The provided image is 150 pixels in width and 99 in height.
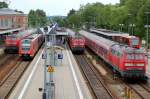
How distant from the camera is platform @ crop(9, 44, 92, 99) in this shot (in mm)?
36875

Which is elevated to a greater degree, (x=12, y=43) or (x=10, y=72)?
(x=12, y=43)

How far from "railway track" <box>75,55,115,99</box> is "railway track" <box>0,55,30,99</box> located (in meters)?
7.04

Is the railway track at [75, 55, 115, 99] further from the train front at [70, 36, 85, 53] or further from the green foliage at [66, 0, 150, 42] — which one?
the green foliage at [66, 0, 150, 42]

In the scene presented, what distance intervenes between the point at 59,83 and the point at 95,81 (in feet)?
11.7

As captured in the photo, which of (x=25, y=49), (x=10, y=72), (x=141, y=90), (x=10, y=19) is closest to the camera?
(x=141, y=90)

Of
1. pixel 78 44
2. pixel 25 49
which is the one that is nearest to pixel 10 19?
pixel 78 44

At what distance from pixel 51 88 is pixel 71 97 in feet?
10.7

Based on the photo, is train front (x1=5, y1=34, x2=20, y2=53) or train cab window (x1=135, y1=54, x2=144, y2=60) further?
train front (x1=5, y1=34, x2=20, y2=53)

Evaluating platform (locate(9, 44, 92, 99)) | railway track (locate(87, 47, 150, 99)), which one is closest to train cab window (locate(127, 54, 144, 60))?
railway track (locate(87, 47, 150, 99))

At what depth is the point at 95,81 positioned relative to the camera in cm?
4431

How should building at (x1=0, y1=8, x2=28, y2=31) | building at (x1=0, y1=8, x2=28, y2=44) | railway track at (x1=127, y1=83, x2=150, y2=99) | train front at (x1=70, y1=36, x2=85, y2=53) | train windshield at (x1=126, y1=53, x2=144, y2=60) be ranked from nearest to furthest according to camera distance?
railway track at (x1=127, y1=83, x2=150, y2=99)
train windshield at (x1=126, y1=53, x2=144, y2=60)
train front at (x1=70, y1=36, x2=85, y2=53)
building at (x1=0, y1=8, x2=28, y2=44)
building at (x1=0, y1=8, x2=28, y2=31)

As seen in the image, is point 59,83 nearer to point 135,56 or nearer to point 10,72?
point 135,56

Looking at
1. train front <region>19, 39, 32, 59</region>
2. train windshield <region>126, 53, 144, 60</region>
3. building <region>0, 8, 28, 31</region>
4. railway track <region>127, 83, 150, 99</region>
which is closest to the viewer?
railway track <region>127, 83, 150, 99</region>

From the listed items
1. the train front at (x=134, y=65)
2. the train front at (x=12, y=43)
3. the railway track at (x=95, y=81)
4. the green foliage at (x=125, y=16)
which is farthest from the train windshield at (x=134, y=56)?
the green foliage at (x=125, y=16)
